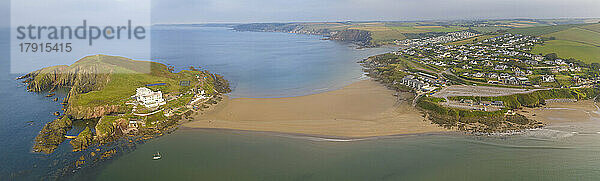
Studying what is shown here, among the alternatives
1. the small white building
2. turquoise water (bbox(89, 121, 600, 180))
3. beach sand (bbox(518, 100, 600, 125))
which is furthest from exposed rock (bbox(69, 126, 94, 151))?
beach sand (bbox(518, 100, 600, 125))

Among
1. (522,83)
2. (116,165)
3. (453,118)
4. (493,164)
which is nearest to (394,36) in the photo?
(522,83)

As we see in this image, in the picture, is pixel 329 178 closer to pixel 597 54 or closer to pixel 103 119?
pixel 103 119

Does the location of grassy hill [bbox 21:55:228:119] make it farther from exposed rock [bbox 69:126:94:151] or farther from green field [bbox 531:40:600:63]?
green field [bbox 531:40:600:63]

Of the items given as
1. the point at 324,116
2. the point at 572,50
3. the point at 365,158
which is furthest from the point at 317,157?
the point at 572,50

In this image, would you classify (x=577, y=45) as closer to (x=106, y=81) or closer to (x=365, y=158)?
(x=365, y=158)

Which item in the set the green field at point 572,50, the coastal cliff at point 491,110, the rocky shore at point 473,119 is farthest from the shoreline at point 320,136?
the green field at point 572,50

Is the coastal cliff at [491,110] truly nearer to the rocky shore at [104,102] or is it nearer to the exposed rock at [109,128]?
the rocky shore at [104,102]
